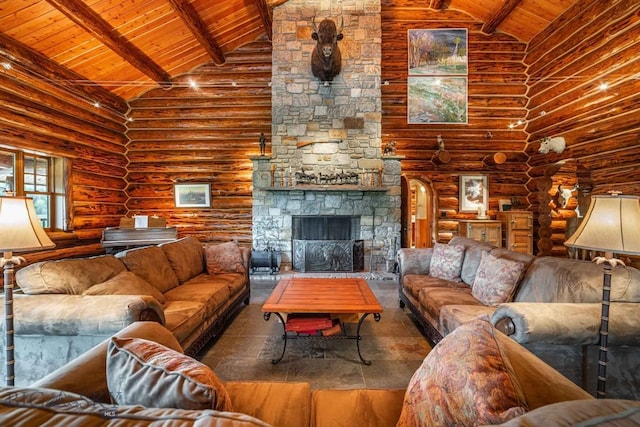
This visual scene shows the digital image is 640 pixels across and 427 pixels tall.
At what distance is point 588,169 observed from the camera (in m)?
5.39

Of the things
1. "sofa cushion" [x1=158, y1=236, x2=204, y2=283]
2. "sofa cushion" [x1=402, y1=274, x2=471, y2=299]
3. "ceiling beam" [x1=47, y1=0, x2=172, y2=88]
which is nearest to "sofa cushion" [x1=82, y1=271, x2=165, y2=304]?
"sofa cushion" [x1=158, y1=236, x2=204, y2=283]

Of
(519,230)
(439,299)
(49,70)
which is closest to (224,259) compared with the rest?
(439,299)

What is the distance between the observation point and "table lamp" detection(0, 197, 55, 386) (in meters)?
1.57

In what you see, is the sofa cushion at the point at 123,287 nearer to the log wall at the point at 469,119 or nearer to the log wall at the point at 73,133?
the log wall at the point at 73,133

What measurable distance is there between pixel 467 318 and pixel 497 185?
5.50m

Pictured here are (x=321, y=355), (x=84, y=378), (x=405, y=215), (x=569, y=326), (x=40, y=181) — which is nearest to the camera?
(x=84, y=378)

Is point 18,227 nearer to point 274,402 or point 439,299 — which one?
point 274,402

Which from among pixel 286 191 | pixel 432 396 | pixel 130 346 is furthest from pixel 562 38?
pixel 130 346

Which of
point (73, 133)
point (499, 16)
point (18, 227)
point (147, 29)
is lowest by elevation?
point (18, 227)

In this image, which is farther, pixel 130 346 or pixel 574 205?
pixel 574 205

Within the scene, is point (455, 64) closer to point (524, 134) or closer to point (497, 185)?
point (524, 134)

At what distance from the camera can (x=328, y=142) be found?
19.0 ft

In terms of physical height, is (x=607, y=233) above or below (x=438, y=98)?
below

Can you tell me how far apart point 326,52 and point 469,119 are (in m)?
3.70
